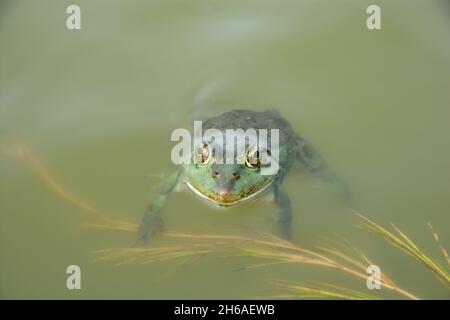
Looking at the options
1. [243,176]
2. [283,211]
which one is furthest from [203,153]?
[283,211]

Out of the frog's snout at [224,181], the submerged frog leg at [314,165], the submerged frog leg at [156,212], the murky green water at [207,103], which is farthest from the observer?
the submerged frog leg at [314,165]

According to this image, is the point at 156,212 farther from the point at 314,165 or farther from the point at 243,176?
the point at 314,165

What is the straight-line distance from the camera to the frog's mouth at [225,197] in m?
3.90

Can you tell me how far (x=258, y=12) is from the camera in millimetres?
5797

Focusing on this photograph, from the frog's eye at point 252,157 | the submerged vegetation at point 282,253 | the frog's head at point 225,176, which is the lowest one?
the submerged vegetation at point 282,253

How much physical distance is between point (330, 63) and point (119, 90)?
7.23 ft

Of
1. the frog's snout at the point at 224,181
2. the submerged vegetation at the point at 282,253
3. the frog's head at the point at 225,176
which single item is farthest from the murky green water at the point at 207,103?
the frog's snout at the point at 224,181

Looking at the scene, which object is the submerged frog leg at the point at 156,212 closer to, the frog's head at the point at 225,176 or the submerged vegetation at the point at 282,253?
the submerged vegetation at the point at 282,253

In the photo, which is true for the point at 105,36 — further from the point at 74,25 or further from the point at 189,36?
the point at 189,36

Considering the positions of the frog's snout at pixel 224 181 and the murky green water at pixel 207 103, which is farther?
the murky green water at pixel 207 103

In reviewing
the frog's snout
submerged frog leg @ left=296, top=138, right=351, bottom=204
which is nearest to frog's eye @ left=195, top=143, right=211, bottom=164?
the frog's snout

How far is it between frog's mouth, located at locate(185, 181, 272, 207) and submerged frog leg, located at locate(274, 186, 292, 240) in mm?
183

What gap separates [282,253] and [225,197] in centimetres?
67

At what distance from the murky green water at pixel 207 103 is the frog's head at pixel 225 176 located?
16.8 inches
